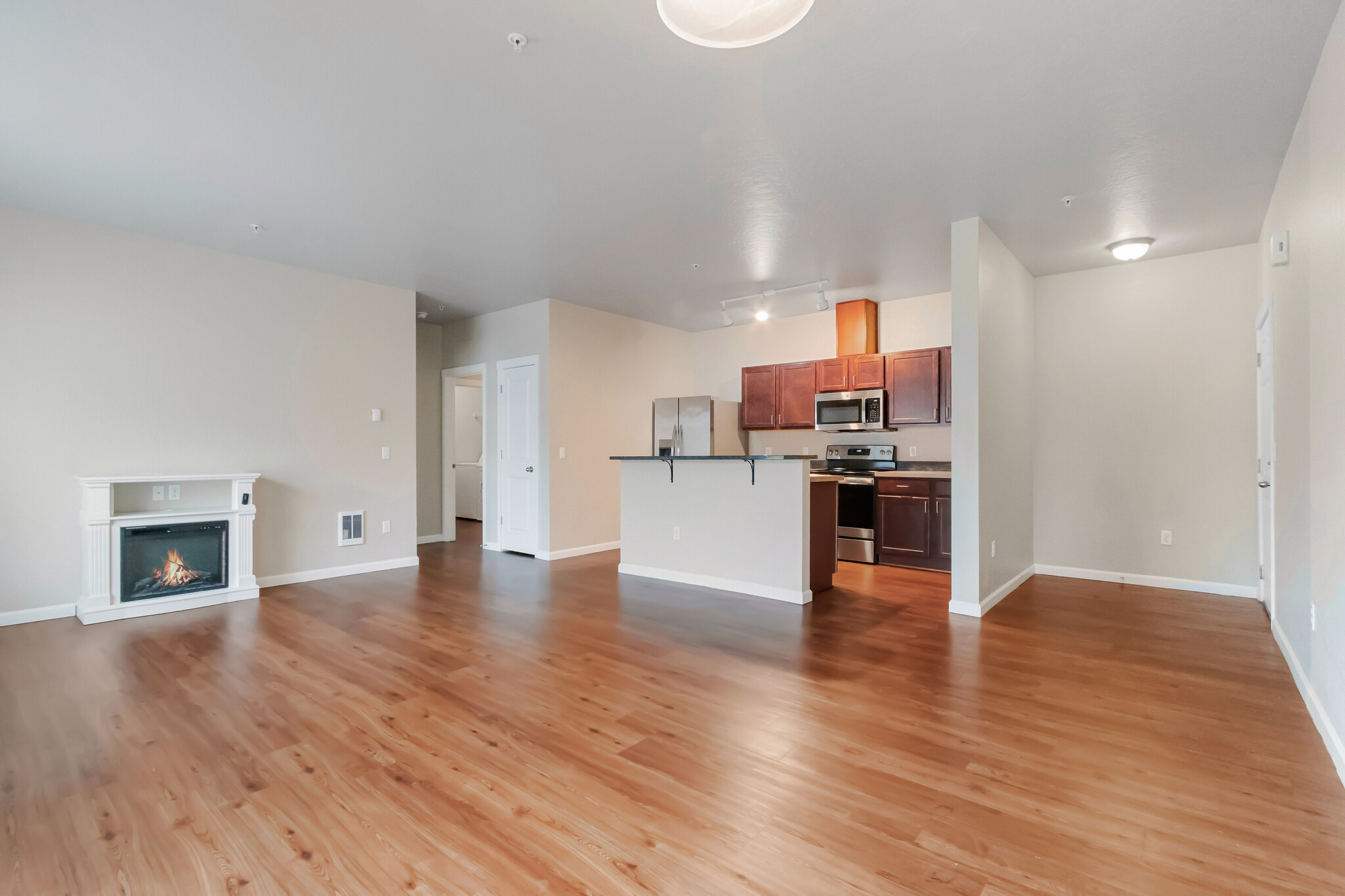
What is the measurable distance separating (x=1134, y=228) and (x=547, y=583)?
5094 millimetres

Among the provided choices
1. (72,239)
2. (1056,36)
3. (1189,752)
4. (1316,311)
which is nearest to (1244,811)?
(1189,752)

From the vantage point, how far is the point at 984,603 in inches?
168

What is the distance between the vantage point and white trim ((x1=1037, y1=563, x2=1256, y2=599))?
4.76 m

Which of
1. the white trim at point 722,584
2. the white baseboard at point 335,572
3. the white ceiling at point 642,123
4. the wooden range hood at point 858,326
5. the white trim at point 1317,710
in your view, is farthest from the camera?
the wooden range hood at point 858,326

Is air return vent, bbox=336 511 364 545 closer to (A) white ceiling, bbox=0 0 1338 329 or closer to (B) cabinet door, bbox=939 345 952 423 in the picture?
A: (A) white ceiling, bbox=0 0 1338 329

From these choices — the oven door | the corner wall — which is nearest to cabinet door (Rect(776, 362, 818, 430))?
the oven door

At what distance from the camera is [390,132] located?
307cm

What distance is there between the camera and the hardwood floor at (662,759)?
167 cm

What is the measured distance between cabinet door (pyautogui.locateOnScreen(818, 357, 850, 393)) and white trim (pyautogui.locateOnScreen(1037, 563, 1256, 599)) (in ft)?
8.26

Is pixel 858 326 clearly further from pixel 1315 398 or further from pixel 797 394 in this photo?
pixel 1315 398

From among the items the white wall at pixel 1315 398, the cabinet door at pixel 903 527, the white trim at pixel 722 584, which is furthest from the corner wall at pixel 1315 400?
the white trim at pixel 722 584

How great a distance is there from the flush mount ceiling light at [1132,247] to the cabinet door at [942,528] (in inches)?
91.6

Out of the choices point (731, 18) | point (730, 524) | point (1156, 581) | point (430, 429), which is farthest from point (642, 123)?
point (430, 429)

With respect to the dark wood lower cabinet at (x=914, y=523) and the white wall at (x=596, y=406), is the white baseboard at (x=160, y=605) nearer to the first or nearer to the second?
the white wall at (x=596, y=406)
